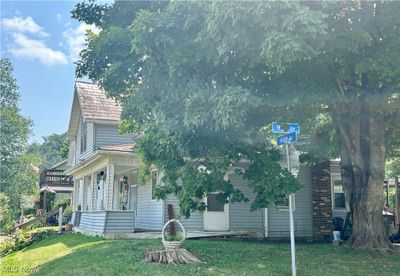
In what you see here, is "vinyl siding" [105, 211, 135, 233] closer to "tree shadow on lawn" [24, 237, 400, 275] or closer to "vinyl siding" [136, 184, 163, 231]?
"vinyl siding" [136, 184, 163, 231]

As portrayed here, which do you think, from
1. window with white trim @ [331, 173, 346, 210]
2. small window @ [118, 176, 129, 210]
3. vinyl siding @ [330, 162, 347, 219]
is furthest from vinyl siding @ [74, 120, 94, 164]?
window with white trim @ [331, 173, 346, 210]

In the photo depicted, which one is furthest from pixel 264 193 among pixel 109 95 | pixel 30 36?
pixel 30 36

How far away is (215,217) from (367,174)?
5.80 meters

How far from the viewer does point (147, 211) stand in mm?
17016

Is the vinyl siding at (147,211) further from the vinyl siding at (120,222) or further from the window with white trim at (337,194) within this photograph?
the window with white trim at (337,194)

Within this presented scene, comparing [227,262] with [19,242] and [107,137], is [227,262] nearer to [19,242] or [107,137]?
[19,242]

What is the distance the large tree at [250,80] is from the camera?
718cm

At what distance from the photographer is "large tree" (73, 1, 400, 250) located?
718cm

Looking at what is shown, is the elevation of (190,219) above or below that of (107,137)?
below

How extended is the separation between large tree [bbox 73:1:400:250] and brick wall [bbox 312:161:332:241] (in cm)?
445

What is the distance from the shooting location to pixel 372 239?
448 inches

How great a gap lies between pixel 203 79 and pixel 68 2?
Result: 645 cm

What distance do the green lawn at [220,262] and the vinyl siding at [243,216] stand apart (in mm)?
3505

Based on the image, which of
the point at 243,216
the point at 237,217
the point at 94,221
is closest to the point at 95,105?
the point at 94,221
